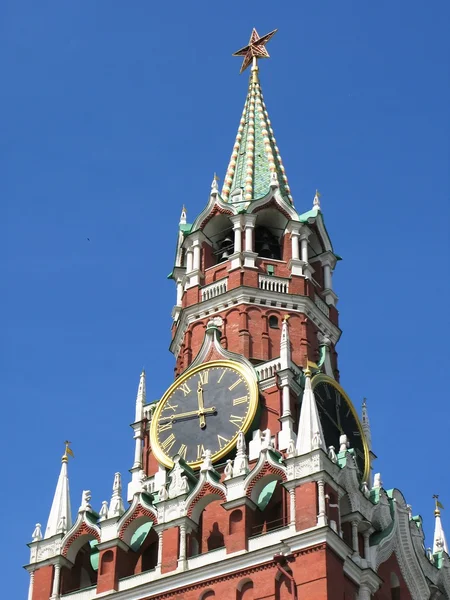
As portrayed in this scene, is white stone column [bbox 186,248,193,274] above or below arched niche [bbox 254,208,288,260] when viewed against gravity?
below

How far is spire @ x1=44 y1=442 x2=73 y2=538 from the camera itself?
55062 millimetres

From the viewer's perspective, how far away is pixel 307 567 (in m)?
48.9

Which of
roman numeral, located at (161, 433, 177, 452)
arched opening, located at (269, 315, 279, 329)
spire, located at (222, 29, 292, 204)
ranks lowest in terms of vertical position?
roman numeral, located at (161, 433, 177, 452)

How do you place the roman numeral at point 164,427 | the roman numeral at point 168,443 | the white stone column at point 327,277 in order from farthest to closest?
1. the white stone column at point 327,277
2. the roman numeral at point 164,427
3. the roman numeral at point 168,443

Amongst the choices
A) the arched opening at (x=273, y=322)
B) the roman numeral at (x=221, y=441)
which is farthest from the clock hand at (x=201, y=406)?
the arched opening at (x=273, y=322)

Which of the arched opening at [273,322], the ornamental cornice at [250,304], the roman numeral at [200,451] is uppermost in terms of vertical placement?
the ornamental cornice at [250,304]

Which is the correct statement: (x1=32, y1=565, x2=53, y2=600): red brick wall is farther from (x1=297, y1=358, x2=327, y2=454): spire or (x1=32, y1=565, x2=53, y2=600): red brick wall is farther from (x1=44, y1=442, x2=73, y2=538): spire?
(x1=297, y1=358, x2=327, y2=454): spire

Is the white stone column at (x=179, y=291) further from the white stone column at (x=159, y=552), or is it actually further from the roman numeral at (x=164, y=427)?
the white stone column at (x=159, y=552)

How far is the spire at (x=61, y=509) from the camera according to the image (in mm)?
55062

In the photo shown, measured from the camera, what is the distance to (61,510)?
55594 millimetres

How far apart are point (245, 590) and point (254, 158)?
21530mm

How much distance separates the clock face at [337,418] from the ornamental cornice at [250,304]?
384cm

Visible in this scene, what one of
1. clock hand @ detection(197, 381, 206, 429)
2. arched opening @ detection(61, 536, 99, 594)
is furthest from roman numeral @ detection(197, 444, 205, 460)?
arched opening @ detection(61, 536, 99, 594)

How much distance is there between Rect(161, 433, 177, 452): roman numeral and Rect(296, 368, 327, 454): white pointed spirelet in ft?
16.2
